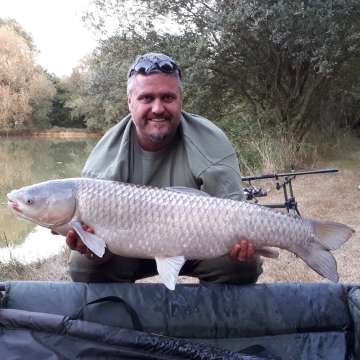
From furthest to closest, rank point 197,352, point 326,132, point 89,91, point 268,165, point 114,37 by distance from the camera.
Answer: point 326,132, point 89,91, point 114,37, point 268,165, point 197,352

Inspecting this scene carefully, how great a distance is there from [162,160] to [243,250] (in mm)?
488

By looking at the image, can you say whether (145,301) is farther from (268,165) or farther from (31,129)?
(31,129)

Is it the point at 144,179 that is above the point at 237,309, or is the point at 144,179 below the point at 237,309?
above

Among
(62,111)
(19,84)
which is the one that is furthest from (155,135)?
(62,111)

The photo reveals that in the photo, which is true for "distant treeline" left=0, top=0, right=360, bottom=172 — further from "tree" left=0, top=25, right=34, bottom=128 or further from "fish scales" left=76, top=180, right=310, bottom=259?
"tree" left=0, top=25, right=34, bottom=128

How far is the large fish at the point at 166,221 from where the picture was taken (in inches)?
50.1

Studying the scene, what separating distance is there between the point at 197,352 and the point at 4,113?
1887cm

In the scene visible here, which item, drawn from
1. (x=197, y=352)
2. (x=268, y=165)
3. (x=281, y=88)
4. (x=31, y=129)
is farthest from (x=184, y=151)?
(x=31, y=129)

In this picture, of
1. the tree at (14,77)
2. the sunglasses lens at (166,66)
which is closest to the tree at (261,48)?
the sunglasses lens at (166,66)

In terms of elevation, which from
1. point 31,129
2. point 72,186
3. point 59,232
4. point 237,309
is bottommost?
point 31,129

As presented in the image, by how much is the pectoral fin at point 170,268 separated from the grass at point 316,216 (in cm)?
118

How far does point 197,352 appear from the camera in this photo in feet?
3.67

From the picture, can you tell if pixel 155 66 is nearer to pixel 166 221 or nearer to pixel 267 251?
pixel 166 221

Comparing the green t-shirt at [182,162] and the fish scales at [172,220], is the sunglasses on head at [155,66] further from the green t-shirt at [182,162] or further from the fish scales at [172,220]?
the fish scales at [172,220]
